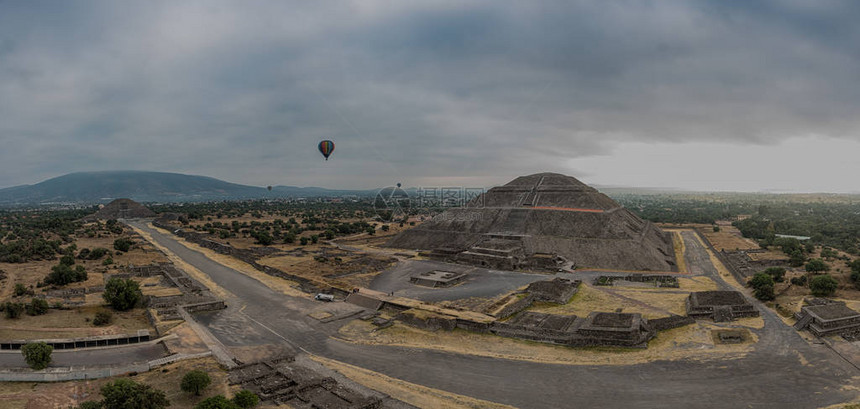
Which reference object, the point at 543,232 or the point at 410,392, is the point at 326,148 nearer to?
the point at 543,232

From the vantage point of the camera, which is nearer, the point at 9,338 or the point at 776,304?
the point at 9,338

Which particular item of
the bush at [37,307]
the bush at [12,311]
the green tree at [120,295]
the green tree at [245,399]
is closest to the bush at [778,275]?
the green tree at [245,399]

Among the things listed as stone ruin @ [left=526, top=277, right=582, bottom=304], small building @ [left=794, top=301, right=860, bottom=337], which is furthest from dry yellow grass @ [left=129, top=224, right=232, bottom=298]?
small building @ [left=794, top=301, right=860, bottom=337]

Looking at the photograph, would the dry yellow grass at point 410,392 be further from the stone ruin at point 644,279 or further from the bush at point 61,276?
the bush at point 61,276

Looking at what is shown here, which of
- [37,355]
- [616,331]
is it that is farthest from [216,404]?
[616,331]

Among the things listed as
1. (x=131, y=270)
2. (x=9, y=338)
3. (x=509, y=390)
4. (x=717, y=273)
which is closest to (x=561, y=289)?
(x=509, y=390)

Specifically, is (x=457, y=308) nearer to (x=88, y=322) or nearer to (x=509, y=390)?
(x=509, y=390)
